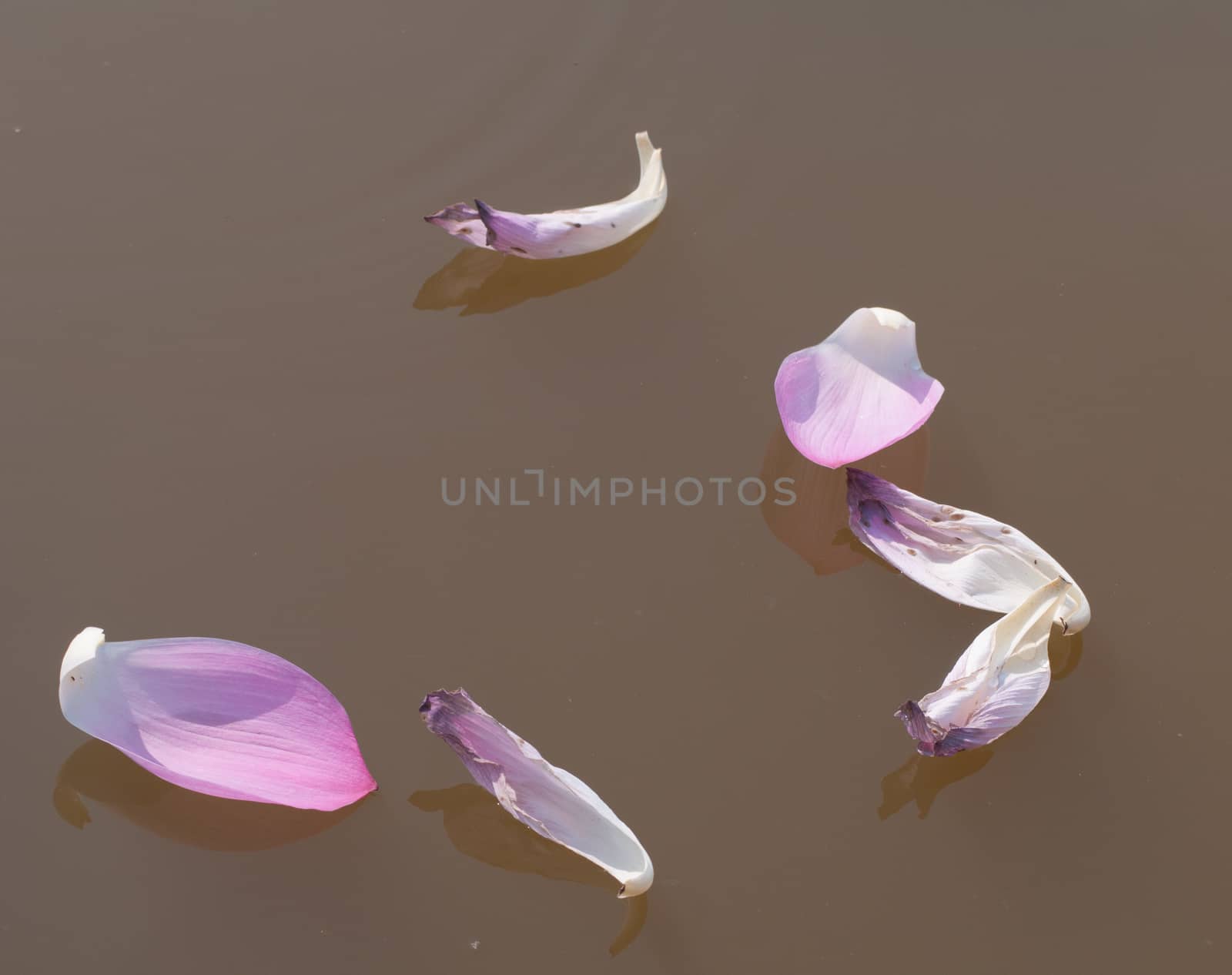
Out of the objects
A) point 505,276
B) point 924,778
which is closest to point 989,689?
point 924,778

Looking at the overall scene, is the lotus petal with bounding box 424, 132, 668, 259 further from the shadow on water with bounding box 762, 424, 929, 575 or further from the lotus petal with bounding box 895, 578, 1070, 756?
the lotus petal with bounding box 895, 578, 1070, 756

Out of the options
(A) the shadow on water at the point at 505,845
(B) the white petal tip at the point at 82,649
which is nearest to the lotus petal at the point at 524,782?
(A) the shadow on water at the point at 505,845

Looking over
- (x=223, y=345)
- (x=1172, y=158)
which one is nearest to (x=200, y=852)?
(x=223, y=345)

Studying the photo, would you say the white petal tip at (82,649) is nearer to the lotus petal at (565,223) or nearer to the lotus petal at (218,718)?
the lotus petal at (218,718)

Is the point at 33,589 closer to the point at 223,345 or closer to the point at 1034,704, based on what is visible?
the point at 223,345

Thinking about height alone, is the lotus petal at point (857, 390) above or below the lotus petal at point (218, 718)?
above

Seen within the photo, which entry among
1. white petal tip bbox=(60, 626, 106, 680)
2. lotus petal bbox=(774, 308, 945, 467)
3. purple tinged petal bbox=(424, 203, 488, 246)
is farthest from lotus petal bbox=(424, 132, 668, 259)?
white petal tip bbox=(60, 626, 106, 680)

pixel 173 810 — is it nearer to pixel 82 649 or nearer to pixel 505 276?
pixel 82 649
